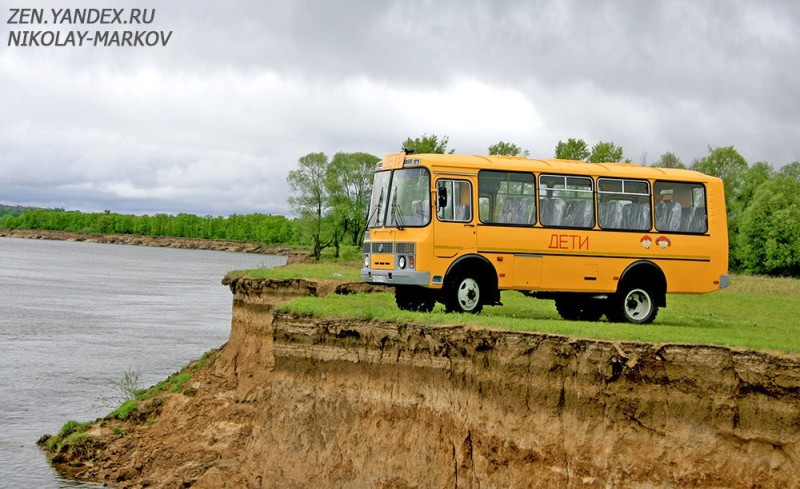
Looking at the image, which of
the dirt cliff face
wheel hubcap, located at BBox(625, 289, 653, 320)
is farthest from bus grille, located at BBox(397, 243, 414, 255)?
wheel hubcap, located at BBox(625, 289, 653, 320)

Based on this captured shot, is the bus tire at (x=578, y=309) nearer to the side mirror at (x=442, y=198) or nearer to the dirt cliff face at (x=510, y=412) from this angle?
the side mirror at (x=442, y=198)

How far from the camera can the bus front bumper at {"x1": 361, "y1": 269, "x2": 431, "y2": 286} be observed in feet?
61.3

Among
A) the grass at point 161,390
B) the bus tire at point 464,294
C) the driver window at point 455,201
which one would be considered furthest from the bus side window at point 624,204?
the grass at point 161,390

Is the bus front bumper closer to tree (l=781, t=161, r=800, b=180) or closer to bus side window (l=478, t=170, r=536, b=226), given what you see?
bus side window (l=478, t=170, r=536, b=226)

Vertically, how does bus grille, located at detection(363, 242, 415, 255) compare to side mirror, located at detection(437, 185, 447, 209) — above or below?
below

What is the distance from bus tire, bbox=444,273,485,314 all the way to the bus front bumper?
0.63 meters

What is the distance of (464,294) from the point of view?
63.2 feet

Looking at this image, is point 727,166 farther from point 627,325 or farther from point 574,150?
point 627,325

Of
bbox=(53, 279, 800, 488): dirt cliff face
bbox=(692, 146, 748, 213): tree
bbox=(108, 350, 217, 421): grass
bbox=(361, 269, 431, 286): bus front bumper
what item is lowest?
bbox=(108, 350, 217, 421): grass

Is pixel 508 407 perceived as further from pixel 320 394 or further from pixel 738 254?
→ pixel 738 254

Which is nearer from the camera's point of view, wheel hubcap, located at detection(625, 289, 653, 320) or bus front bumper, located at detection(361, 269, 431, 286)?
bus front bumper, located at detection(361, 269, 431, 286)

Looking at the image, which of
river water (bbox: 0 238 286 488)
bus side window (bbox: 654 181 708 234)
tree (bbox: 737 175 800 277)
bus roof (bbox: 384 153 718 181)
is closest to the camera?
bus roof (bbox: 384 153 718 181)

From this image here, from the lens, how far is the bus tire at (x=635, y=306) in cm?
2045

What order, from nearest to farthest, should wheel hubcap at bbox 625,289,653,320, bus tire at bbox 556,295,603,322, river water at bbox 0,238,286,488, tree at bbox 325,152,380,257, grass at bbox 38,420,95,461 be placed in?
wheel hubcap at bbox 625,289,653,320
bus tire at bbox 556,295,603,322
grass at bbox 38,420,95,461
river water at bbox 0,238,286,488
tree at bbox 325,152,380,257
